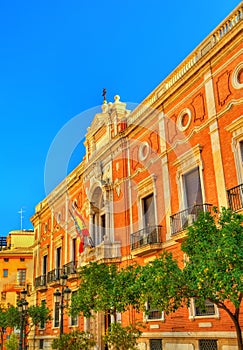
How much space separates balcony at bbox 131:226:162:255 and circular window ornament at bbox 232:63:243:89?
6.08 metres

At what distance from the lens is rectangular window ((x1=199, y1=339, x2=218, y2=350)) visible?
12995 mm

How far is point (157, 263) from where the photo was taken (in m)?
9.73

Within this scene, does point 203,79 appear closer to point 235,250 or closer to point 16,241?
point 235,250

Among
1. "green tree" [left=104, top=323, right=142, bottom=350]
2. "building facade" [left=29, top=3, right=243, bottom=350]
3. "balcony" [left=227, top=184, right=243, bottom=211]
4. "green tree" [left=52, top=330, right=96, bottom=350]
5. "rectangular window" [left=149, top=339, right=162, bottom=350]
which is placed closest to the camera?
"balcony" [left=227, top=184, right=243, bottom=211]

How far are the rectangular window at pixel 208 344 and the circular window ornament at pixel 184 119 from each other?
729cm

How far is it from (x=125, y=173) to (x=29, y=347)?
54.0 ft

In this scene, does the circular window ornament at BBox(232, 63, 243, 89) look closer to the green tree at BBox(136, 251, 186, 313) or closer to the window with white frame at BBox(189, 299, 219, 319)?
the green tree at BBox(136, 251, 186, 313)

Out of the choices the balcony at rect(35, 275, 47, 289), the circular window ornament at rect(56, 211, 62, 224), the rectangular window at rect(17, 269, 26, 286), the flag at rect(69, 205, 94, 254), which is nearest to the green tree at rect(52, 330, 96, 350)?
the flag at rect(69, 205, 94, 254)

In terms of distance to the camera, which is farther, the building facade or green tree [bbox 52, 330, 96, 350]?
green tree [bbox 52, 330, 96, 350]

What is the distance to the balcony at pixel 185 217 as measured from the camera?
1398 cm

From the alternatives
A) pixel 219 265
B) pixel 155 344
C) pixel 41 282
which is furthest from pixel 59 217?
pixel 219 265

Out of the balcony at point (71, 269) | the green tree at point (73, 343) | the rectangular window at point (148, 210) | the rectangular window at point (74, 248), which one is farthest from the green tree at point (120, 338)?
the rectangular window at point (74, 248)

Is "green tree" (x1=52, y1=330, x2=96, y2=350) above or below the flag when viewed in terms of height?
below

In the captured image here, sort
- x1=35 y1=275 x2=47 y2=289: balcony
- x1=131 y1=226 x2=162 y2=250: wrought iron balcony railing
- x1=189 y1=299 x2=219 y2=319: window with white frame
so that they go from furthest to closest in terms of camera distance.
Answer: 1. x1=35 y1=275 x2=47 y2=289: balcony
2. x1=131 y1=226 x2=162 y2=250: wrought iron balcony railing
3. x1=189 y1=299 x2=219 y2=319: window with white frame
